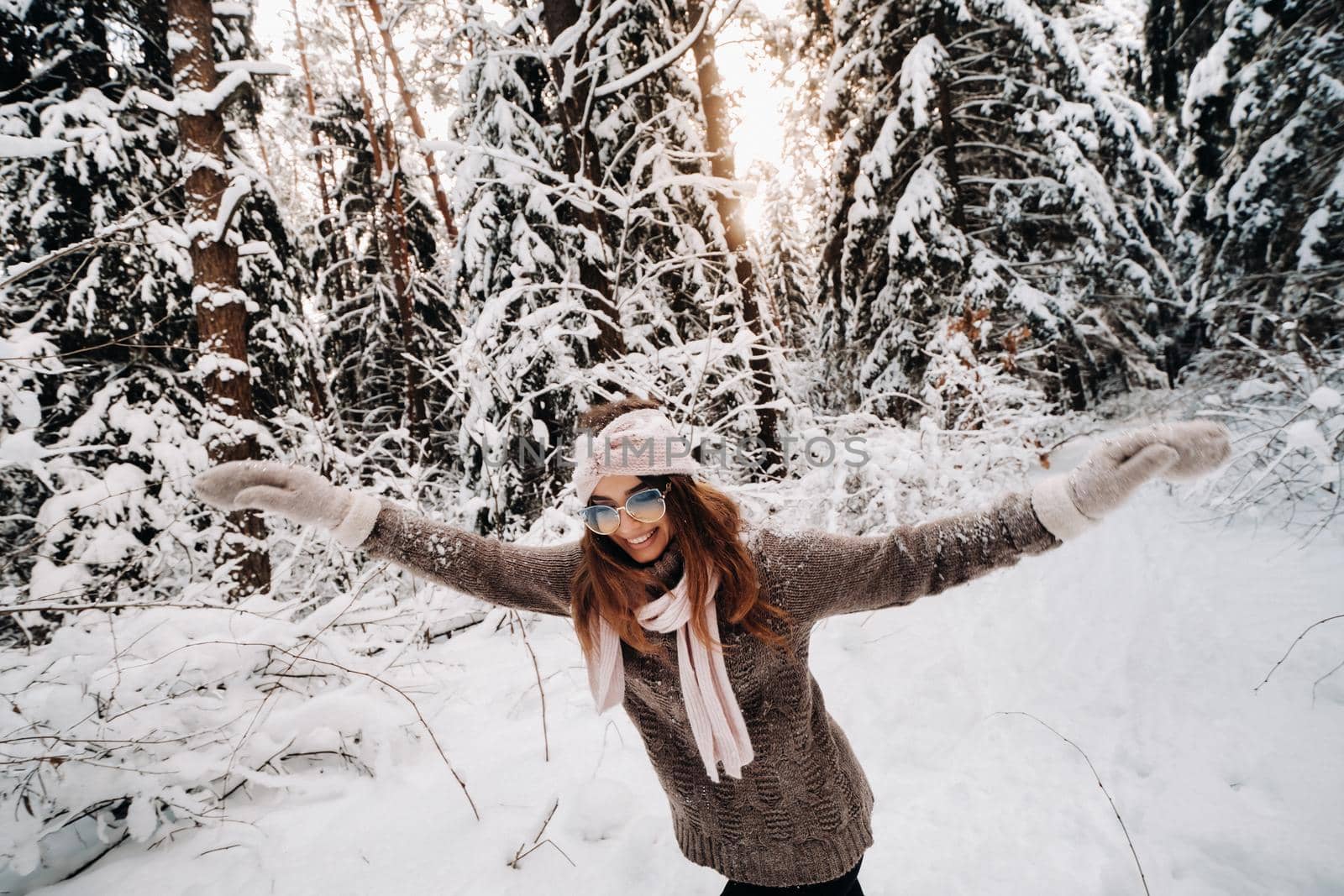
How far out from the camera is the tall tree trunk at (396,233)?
1252cm

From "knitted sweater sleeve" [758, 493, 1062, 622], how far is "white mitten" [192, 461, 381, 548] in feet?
4.08

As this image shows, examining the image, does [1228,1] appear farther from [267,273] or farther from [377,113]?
[377,113]

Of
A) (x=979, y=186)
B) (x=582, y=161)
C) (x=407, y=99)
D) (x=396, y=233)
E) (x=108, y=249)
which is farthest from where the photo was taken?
(x=396, y=233)

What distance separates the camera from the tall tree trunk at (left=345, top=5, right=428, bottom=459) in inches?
493

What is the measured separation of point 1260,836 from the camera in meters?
2.26

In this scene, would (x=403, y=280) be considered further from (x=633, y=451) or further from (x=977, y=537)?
(x=977, y=537)

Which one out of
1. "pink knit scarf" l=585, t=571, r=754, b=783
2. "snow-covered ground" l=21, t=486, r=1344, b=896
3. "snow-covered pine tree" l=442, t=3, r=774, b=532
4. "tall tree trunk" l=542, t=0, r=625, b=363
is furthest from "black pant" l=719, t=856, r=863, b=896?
"tall tree trunk" l=542, t=0, r=625, b=363

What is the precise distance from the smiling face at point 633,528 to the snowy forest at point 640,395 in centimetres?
168

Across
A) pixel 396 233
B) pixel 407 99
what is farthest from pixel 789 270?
pixel 407 99

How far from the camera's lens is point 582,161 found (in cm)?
551

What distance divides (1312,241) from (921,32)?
21.5 feet

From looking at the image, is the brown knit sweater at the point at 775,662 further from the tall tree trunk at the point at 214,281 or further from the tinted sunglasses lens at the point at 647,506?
the tall tree trunk at the point at 214,281

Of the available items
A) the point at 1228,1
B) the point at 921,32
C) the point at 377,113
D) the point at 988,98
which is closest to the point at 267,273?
the point at 377,113

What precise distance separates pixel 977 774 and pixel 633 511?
2.74 metres
